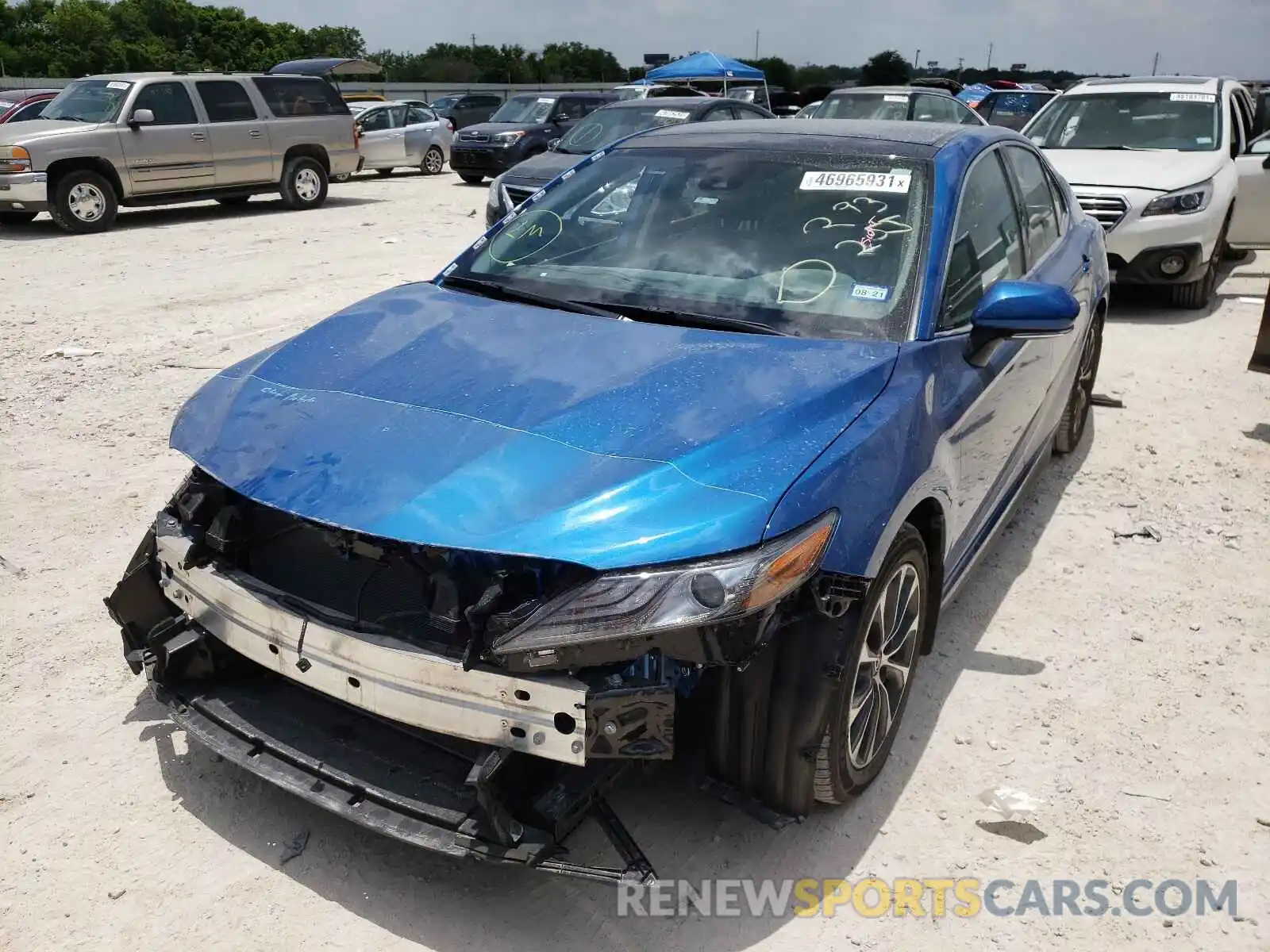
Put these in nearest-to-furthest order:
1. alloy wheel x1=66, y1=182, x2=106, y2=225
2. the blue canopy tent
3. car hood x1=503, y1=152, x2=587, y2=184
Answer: car hood x1=503, y1=152, x2=587, y2=184 < alloy wheel x1=66, y1=182, x2=106, y2=225 < the blue canopy tent

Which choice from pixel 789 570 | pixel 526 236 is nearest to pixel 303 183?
pixel 526 236

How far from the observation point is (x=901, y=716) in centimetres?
315

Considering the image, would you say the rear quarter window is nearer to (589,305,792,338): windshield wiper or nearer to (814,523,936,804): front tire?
(589,305,792,338): windshield wiper

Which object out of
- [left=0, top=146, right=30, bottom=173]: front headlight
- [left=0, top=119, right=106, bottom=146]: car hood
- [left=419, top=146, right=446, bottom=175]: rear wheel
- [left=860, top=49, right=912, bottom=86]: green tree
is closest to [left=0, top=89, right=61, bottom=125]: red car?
[left=0, top=119, right=106, bottom=146]: car hood

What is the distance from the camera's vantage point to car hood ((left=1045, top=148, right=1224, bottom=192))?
8461 mm

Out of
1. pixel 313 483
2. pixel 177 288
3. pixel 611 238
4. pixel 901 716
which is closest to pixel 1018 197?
pixel 611 238

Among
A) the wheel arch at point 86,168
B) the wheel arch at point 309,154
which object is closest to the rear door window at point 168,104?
the wheel arch at point 86,168

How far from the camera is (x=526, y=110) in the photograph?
18938 millimetres

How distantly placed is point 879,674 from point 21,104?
18.4 m

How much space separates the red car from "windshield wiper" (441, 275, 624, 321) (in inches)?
488

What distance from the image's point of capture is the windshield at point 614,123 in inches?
470

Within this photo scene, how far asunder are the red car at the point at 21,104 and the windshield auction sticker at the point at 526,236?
12274 millimetres

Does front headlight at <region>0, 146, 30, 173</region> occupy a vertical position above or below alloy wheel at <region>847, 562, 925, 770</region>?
A: above

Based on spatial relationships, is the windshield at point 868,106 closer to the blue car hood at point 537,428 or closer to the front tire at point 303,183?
the front tire at point 303,183
